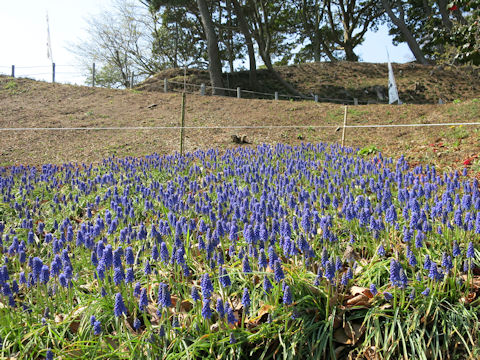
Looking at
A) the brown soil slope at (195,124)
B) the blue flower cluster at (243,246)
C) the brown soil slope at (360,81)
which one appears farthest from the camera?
the brown soil slope at (360,81)

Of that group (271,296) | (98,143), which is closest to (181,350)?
(271,296)

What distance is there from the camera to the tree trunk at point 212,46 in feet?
60.1

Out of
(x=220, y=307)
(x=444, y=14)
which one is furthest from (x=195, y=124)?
(x=444, y=14)

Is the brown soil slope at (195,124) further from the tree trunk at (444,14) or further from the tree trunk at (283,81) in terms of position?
the tree trunk at (444,14)

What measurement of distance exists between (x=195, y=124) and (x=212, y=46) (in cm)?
693

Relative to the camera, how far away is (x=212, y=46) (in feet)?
62.0

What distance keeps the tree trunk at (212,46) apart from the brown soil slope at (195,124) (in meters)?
2.06

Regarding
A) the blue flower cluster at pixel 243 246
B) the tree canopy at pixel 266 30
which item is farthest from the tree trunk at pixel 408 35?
the blue flower cluster at pixel 243 246

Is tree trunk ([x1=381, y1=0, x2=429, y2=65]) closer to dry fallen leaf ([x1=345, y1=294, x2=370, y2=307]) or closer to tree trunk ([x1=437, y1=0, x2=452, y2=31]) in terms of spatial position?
tree trunk ([x1=437, y1=0, x2=452, y2=31])

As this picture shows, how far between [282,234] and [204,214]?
3.81 feet

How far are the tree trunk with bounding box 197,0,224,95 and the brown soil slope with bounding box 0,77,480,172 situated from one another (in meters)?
2.06

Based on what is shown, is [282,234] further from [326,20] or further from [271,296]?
[326,20]

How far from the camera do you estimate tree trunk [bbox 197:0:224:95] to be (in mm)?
18328

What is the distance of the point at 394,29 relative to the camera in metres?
27.9
